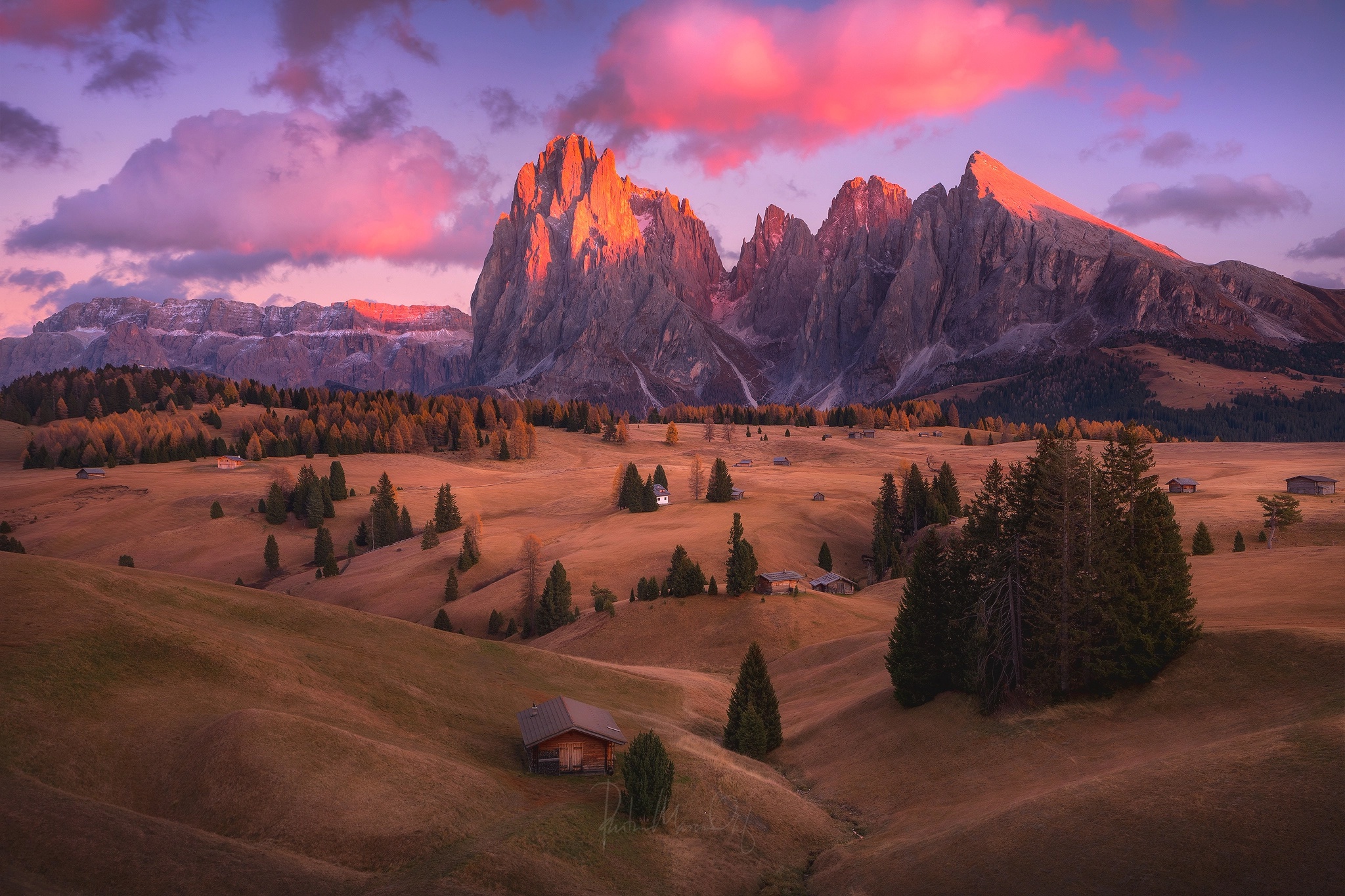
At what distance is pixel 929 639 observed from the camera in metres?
44.2

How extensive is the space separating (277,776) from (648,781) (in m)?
13.7

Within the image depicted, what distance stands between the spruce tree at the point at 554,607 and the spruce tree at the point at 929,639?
136 feet

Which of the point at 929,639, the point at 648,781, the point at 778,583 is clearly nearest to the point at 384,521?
the point at 778,583

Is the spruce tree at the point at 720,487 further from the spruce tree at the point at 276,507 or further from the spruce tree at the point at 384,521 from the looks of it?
the spruce tree at the point at 276,507

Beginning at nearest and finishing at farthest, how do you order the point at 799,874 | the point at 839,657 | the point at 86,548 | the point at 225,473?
the point at 799,874, the point at 839,657, the point at 86,548, the point at 225,473

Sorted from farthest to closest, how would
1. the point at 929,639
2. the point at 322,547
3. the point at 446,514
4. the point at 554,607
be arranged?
the point at 446,514 < the point at 322,547 < the point at 554,607 < the point at 929,639

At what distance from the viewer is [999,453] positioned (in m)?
173

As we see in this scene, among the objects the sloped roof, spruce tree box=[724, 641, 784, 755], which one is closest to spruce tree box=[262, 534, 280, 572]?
the sloped roof

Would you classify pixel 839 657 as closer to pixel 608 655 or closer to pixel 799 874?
pixel 608 655

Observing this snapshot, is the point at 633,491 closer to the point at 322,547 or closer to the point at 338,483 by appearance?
the point at 322,547

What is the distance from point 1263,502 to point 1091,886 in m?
74.8

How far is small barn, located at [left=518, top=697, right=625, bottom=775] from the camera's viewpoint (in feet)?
115

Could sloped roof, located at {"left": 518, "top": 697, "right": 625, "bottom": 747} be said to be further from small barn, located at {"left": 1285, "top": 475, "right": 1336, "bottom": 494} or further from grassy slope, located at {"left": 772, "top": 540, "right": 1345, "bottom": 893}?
small barn, located at {"left": 1285, "top": 475, "right": 1336, "bottom": 494}

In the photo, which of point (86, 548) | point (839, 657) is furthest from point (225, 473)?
point (839, 657)
